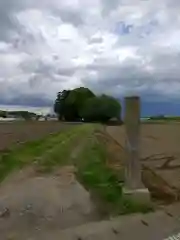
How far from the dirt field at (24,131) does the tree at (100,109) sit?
8.91ft

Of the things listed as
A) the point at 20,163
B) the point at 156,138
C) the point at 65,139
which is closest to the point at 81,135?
the point at 65,139

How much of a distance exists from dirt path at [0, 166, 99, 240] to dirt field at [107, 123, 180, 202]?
1.78 m

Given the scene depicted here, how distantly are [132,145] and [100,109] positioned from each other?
11.9 meters

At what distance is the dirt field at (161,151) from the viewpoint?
9.30 m

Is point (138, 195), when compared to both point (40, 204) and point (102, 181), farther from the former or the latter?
point (40, 204)

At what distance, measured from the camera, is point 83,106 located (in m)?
22.7

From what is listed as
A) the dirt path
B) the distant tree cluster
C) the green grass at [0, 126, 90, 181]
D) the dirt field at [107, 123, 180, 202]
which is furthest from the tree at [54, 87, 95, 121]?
the dirt path

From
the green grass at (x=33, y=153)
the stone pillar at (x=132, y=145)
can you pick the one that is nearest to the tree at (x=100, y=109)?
the green grass at (x=33, y=153)

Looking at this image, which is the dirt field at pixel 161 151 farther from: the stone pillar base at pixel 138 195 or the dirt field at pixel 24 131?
the dirt field at pixel 24 131

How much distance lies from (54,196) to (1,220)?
41.8 inches

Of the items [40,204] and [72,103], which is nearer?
[40,204]

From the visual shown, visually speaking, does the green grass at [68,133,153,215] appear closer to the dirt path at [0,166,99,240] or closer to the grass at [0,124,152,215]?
the grass at [0,124,152,215]

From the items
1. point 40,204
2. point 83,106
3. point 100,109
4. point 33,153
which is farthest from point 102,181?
point 83,106

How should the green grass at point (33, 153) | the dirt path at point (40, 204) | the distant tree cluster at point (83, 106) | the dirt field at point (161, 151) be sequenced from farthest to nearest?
1. the distant tree cluster at point (83, 106)
2. the dirt field at point (161, 151)
3. the green grass at point (33, 153)
4. the dirt path at point (40, 204)
